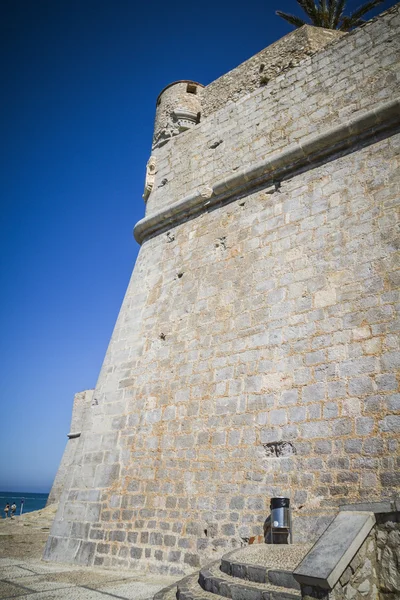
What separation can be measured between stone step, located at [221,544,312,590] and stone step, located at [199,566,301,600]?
33 mm

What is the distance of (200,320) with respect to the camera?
17.7ft

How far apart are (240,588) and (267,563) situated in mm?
321

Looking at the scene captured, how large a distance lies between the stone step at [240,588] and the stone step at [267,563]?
0.03 metres

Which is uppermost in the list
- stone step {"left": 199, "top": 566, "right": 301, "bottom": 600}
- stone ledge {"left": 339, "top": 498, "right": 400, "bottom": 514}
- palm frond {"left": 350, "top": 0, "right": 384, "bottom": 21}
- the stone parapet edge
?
palm frond {"left": 350, "top": 0, "right": 384, "bottom": 21}

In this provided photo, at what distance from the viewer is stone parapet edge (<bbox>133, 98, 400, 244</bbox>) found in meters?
4.73

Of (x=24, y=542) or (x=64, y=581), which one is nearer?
(x=64, y=581)

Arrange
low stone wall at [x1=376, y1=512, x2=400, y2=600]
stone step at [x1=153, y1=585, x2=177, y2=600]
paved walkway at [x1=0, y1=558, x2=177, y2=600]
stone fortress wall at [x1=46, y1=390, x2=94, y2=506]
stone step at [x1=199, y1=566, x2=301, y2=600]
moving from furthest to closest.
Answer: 1. stone fortress wall at [x1=46, y1=390, x2=94, y2=506]
2. paved walkway at [x1=0, y1=558, x2=177, y2=600]
3. stone step at [x1=153, y1=585, x2=177, y2=600]
4. stone step at [x1=199, y1=566, x2=301, y2=600]
5. low stone wall at [x1=376, y1=512, x2=400, y2=600]

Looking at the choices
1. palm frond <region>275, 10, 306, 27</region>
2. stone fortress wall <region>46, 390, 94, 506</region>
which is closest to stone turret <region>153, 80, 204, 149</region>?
palm frond <region>275, 10, 306, 27</region>

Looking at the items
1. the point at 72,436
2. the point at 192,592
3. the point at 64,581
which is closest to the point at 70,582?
the point at 64,581

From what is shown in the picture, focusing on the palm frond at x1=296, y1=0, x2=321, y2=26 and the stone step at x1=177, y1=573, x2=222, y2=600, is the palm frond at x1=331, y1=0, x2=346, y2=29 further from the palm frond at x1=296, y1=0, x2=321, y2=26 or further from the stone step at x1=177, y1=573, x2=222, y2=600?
the stone step at x1=177, y1=573, x2=222, y2=600

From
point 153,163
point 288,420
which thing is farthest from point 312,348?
point 153,163

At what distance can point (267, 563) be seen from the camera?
2.72m

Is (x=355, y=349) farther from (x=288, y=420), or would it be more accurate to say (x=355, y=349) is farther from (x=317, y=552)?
(x=317, y=552)

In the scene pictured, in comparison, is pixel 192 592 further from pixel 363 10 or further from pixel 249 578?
pixel 363 10
